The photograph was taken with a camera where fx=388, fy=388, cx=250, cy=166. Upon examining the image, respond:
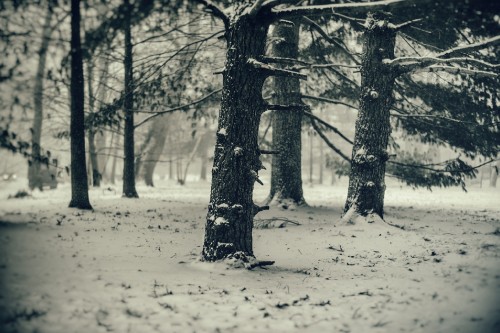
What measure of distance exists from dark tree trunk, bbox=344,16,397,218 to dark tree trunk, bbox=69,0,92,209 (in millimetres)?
6832

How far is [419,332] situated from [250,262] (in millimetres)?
2607

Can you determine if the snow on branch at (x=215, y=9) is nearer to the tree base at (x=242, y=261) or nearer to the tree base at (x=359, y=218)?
the tree base at (x=242, y=261)

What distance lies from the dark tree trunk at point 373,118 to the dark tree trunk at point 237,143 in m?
3.96

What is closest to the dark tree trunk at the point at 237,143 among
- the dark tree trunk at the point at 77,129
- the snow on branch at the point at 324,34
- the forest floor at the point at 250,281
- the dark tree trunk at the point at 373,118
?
the forest floor at the point at 250,281

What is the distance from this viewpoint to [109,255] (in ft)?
19.5

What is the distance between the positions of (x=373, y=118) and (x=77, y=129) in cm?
734

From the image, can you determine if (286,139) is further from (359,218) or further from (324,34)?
(359,218)

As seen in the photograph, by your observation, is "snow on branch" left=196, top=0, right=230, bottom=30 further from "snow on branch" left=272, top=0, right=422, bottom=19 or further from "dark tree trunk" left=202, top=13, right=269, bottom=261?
"snow on branch" left=272, top=0, right=422, bottom=19

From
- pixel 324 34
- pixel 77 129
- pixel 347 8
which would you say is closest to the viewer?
pixel 347 8

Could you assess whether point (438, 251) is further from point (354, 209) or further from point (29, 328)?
point (29, 328)

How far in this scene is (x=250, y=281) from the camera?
5055 millimetres

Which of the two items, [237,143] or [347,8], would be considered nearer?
[347,8]

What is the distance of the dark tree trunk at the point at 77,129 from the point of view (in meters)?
9.73

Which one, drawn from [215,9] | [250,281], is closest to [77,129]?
[215,9]
